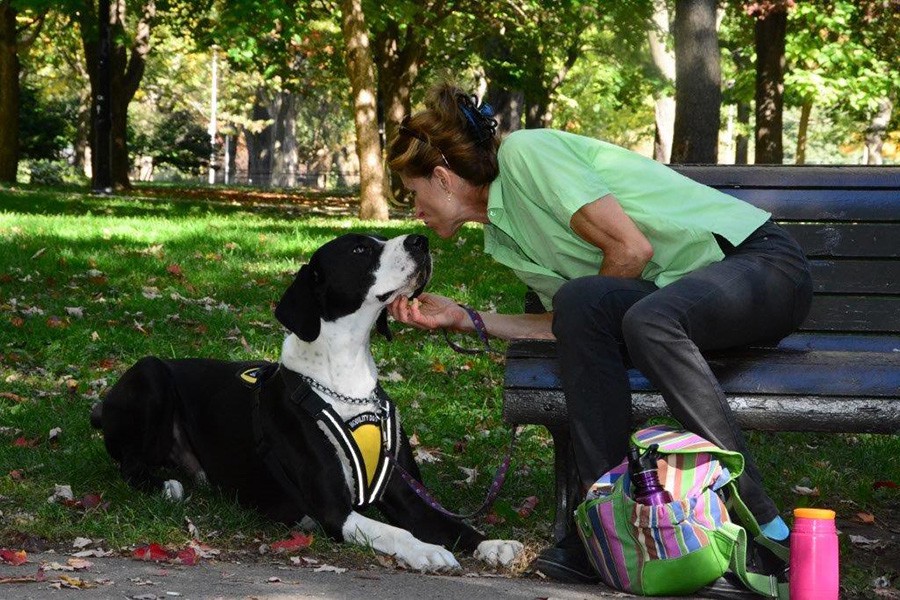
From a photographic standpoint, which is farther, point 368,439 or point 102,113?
point 102,113

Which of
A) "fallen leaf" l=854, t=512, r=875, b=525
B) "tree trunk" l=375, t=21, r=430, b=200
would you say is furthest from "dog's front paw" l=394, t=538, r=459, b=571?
"tree trunk" l=375, t=21, r=430, b=200

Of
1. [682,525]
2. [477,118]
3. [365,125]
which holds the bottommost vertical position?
[682,525]

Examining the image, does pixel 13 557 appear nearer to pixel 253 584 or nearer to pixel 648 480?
pixel 253 584

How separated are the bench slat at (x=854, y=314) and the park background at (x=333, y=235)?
725mm

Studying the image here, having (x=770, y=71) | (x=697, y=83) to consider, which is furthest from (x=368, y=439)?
(x=770, y=71)

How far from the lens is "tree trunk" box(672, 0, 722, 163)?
46.3 feet

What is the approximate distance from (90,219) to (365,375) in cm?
1009

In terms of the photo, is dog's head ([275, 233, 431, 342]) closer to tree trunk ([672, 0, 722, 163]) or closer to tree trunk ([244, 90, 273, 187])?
tree trunk ([672, 0, 722, 163])

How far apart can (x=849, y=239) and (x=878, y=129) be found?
31.8 meters

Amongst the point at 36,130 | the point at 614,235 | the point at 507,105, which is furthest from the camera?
the point at 36,130

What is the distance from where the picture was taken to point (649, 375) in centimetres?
398

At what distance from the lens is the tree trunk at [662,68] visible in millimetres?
26016

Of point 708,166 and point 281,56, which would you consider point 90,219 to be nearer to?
point 708,166

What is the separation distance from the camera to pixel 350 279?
475 cm
